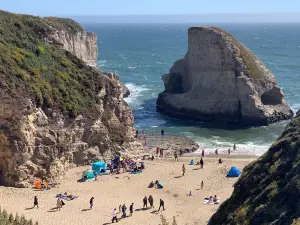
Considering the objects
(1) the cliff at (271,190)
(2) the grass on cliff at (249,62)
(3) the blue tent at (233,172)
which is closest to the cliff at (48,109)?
(3) the blue tent at (233,172)

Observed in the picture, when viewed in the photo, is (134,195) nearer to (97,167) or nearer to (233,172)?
(97,167)

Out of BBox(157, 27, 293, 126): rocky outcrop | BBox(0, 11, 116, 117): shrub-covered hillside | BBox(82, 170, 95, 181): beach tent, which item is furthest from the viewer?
BBox(157, 27, 293, 126): rocky outcrop

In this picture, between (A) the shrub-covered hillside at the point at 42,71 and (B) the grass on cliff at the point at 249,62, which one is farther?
(B) the grass on cliff at the point at 249,62

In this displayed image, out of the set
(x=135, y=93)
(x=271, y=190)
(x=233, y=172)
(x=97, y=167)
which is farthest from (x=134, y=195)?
(x=135, y=93)

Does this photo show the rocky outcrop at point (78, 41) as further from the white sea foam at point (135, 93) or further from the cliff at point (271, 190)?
the cliff at point (271, 190)

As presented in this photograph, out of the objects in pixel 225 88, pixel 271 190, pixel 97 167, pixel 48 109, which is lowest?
pixel 97 167

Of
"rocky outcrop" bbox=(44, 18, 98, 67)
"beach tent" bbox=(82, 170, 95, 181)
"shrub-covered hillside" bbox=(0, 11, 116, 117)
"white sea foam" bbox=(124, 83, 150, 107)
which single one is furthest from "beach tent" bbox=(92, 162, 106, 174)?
"white sea foam" bbox=(124, 83, 150, 107)

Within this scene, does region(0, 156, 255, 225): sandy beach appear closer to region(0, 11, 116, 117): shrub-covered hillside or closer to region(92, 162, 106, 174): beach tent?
region(92, 162, 106, 174): beach tent
